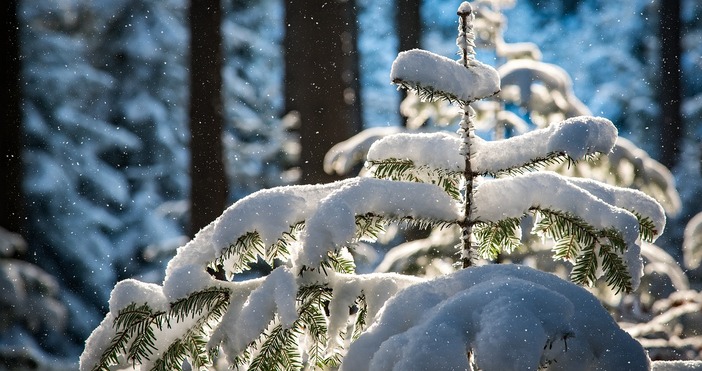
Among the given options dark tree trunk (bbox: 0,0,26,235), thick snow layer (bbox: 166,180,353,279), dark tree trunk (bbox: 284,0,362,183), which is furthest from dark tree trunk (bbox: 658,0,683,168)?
thick snow layer (bbox: 166,180,353,279)

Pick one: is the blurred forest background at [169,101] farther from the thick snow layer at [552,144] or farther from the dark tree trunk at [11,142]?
the thick snow layer at [552,144]

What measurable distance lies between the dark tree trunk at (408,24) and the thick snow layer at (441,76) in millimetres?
7029

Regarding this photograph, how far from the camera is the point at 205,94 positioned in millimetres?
6676

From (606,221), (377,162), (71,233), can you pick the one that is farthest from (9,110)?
(606,221)

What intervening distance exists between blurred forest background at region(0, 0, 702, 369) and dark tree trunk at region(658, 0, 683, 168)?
3cm

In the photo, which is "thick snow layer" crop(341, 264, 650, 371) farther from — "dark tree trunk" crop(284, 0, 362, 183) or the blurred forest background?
the blurred forest background

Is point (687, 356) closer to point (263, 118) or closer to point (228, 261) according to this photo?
point (228, 261)

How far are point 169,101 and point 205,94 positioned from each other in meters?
7.21

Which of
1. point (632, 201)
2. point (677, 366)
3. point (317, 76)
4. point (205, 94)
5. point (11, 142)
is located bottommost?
point (11, 142)

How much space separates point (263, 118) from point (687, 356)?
37.7 feet

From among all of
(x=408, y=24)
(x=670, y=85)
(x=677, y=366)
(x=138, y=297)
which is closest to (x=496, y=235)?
(x=677, y=366)

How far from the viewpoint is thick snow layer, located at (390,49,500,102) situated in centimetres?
140

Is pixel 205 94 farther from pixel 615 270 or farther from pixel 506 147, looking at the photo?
pixel 615 270

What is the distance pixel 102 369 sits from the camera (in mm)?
1497
